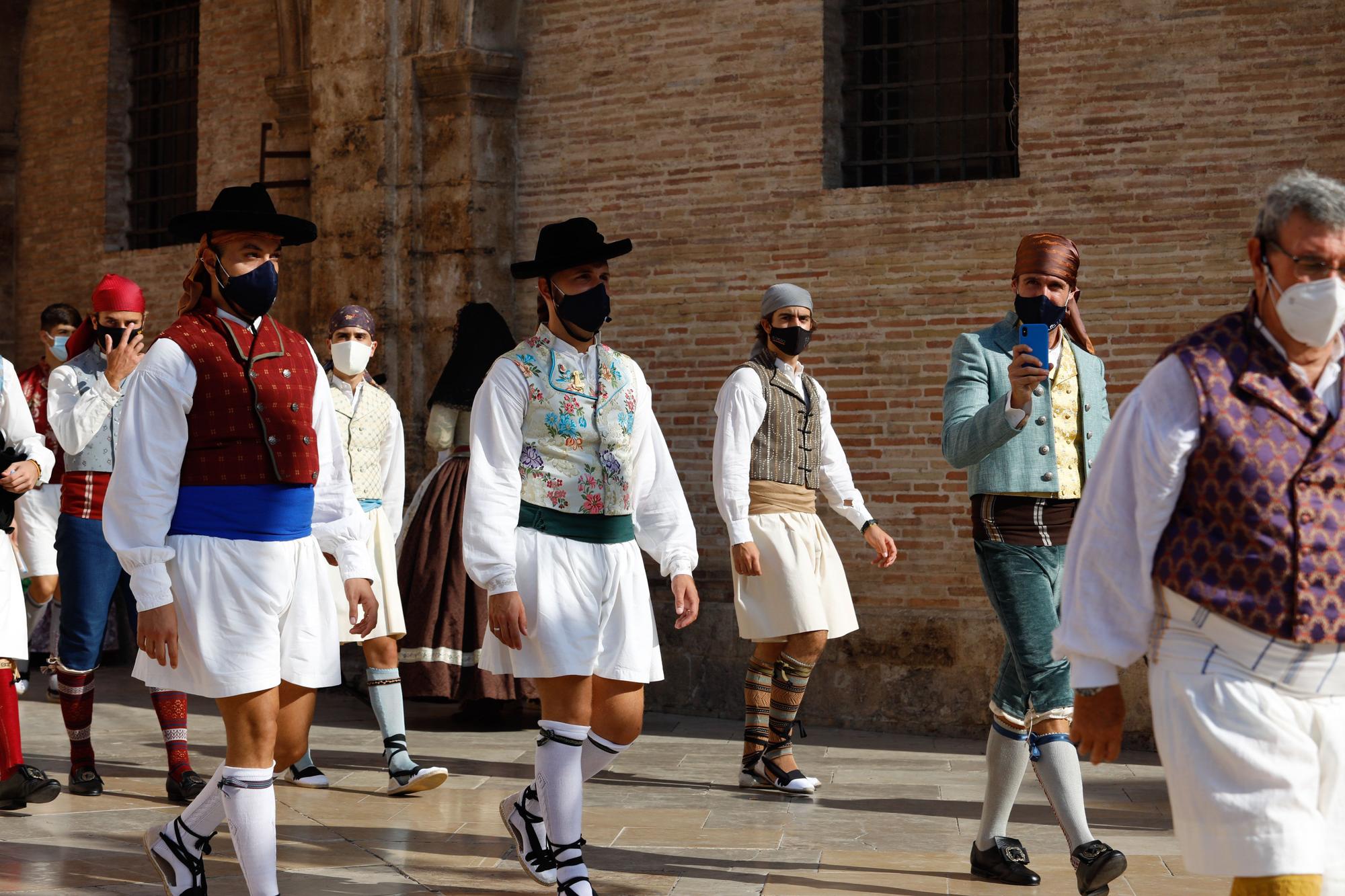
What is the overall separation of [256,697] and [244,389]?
2.68 ft

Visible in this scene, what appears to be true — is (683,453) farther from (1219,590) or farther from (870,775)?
(1219,590)

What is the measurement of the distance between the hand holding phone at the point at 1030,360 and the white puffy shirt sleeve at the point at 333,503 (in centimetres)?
197

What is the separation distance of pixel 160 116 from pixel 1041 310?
32.7 feet

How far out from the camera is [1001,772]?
16.8ft

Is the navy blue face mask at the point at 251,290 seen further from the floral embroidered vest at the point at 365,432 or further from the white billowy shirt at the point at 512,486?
the floral embroidered vest at the point at 365,432

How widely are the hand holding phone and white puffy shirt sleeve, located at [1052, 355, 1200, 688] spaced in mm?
1462

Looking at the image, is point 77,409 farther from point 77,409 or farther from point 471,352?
point 471,352

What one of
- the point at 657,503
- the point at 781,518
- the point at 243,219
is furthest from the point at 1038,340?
the point at 781,518

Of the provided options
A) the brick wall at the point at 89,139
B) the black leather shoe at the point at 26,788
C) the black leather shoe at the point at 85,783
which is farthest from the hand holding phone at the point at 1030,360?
the brick wall at the point at 89,139

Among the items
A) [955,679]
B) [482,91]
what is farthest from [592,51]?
[955,679]

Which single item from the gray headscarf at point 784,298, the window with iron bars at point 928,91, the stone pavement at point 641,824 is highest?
the window with iron bars at point 928,91

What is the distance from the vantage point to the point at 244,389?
4.17m

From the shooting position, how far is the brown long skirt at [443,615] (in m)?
8.41

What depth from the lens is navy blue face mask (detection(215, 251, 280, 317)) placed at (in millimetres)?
4277
